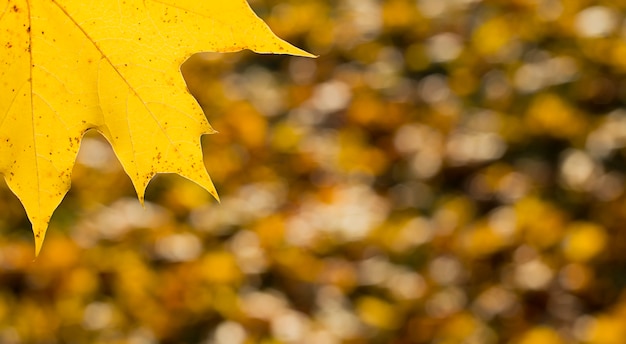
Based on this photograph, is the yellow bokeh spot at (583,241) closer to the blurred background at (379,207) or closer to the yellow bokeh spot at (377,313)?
the blurred background at (379,207)

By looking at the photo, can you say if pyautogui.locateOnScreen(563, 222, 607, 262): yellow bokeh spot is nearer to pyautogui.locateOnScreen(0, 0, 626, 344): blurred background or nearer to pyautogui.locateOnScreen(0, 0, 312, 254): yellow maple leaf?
pyautogui.locateOnScreen(0, 0, 626, 344): blurred background

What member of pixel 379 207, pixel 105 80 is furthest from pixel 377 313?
pixel 105 80

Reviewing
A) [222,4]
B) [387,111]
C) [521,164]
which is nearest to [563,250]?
[521,164]

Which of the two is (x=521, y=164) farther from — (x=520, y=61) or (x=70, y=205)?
(x=70, y=205)

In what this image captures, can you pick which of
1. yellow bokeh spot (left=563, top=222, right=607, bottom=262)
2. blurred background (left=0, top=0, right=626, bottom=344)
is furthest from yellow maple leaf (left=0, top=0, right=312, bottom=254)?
yellow bokeh spot (left=563, top=222, right=607, bottom=262)

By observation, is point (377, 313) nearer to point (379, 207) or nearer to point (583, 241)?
point (379, 207)
